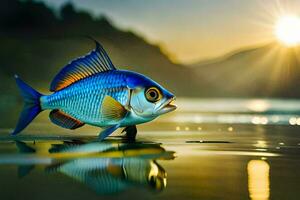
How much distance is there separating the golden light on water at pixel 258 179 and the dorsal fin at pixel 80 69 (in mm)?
1897

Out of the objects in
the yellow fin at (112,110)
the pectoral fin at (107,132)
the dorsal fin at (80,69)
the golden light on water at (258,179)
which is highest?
the dorsal fin at (80,69)

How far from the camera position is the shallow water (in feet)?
15.1

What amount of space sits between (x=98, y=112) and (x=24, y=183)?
188 centimetres

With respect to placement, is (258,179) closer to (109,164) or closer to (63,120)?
(109,164)

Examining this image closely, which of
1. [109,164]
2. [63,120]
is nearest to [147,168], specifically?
[109,164]

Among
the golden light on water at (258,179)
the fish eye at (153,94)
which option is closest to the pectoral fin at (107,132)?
the fish eye at (153,94)

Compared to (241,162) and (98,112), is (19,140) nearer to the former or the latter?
(98,112)

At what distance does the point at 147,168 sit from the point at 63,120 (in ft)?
5.34

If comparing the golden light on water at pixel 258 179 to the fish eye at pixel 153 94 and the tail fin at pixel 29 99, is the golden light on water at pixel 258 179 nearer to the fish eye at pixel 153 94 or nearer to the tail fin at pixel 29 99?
the fish eye at pixel 153 94

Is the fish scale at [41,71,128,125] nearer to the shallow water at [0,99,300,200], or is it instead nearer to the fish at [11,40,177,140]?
the fish at [11,40,177,140]

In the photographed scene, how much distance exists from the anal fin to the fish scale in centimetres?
5

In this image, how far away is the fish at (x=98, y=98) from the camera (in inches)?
259

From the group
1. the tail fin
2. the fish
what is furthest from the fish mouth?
the tail fin

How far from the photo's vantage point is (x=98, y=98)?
680 cm
